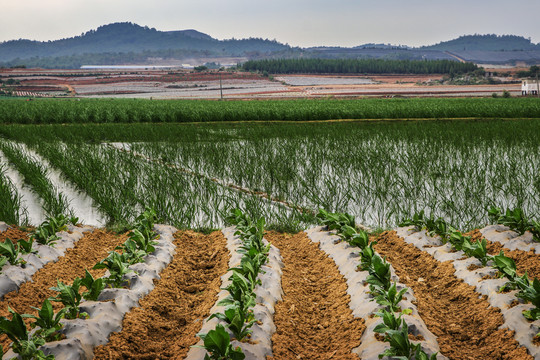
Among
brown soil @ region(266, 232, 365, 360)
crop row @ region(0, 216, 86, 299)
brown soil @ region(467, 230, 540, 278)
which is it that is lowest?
brown soil @ region(266, 232, 365, 360)

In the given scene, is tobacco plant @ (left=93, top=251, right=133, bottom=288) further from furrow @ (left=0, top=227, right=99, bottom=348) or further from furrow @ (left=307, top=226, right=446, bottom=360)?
furrow @ (left=307, top=226, right=446, bottom=360)

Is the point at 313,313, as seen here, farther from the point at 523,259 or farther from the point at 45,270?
the point at 45,270

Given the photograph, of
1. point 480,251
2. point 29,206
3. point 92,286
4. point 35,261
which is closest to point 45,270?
point 35,261

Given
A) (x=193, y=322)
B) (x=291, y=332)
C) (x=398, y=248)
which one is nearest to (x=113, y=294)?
(x=193, y=322)

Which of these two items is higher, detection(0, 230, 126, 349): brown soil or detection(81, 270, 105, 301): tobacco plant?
detection(81, 270, 105, 301): tobacco plant

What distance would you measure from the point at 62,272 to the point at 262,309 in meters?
2.07

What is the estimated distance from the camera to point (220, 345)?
9.09 ft

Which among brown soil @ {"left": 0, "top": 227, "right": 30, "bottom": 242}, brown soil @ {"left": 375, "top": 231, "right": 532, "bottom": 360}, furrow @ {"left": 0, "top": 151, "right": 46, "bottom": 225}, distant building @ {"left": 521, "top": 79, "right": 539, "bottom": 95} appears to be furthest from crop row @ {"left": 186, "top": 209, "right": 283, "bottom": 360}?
distant building @ {"left": 521, "top": 79, "right": 539, "bottom": 95}

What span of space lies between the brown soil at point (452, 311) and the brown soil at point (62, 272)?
8.89 feet

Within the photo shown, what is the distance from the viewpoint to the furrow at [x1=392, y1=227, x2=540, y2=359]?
10.3 feet

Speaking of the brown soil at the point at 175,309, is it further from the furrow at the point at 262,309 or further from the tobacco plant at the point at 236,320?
the tobacco plant at the point at 236,320

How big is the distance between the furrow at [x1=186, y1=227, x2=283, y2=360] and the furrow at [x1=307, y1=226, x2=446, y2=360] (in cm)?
54

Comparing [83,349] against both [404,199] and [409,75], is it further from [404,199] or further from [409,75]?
[409,75]

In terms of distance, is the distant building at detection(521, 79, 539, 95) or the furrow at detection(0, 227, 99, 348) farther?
the distant building at detection(521, 79, 539, 95)
